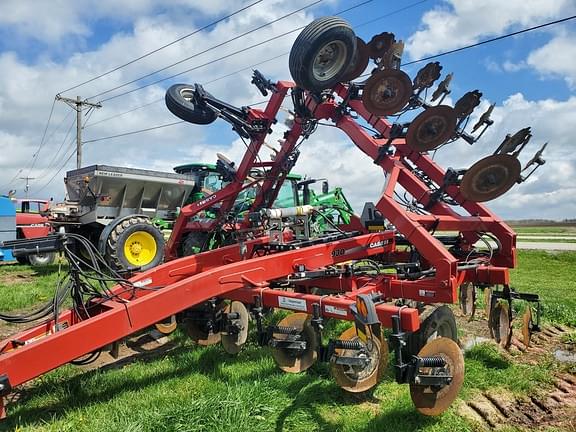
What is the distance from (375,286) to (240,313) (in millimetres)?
1322

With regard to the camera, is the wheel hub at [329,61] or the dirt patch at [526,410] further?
the wheel hub at [329,61]

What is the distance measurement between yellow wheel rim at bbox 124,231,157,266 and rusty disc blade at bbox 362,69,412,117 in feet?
16.2

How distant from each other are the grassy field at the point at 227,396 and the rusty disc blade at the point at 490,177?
1.60m

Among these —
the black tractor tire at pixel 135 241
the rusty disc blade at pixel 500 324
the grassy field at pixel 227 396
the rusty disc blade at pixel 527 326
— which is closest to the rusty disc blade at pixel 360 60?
the rusty disc blade at pixel 500 324

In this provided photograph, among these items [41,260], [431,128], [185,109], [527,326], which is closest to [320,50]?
[431,128]

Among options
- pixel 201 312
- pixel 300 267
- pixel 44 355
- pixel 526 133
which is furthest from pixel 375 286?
pixel 44 355

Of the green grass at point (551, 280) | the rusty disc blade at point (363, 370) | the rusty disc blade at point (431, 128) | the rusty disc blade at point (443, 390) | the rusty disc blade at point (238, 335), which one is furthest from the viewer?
the green grass at point (551, 280)

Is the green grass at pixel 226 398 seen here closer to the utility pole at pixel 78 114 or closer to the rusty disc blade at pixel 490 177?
the rusty disc blade at pixel 490 177

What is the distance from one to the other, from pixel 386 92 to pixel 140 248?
5.32 meters

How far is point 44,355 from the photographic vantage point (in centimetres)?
297

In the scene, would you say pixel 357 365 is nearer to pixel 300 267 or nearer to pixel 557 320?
pixel 300 267

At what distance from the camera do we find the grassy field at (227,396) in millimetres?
3262

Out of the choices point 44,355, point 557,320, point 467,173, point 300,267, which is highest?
point 467,173

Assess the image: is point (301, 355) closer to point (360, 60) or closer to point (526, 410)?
point (526, 410)
